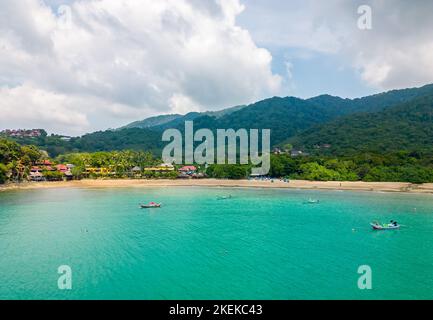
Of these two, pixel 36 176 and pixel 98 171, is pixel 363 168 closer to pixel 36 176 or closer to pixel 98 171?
pixel 98 171

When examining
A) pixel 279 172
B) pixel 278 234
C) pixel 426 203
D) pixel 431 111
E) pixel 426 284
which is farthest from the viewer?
pixel 431 111

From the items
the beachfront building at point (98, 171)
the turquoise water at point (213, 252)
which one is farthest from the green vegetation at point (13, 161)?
the turquoise water at point (213, 252)

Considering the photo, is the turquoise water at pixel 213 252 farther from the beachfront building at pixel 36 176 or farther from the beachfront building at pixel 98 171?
the beachfront building at pixel 98 171

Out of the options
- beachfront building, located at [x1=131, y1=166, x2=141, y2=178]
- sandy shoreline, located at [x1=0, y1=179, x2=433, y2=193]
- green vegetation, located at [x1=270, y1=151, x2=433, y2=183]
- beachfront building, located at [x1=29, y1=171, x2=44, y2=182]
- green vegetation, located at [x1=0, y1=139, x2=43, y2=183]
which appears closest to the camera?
sandy shoreline, located at [x1=0, y1=179, x2=433, y2=193]

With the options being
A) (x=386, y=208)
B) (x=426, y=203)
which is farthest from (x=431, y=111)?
(x=386, y=208)

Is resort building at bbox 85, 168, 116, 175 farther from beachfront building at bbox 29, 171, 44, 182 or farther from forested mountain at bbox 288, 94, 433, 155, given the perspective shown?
forested mountain at bbox 288, 94, 433, 155

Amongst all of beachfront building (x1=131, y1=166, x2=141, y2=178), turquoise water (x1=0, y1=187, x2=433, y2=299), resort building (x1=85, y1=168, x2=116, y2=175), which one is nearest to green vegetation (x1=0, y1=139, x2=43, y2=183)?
resort building (x1=85, y1=168, x2=116, y2=175)
